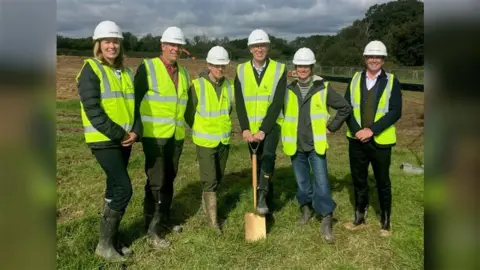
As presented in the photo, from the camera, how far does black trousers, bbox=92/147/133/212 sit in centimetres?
416

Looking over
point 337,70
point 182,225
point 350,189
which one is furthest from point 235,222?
point 337,70

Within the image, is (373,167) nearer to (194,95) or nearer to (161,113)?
(194,95)

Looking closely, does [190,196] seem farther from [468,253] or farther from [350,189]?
[468,253]

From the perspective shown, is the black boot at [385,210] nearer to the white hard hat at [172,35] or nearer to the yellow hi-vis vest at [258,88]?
the yellow hi-vis vest at [258,88]

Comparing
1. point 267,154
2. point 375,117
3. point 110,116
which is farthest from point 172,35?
point 375,117

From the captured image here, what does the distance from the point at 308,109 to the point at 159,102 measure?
1.78 m

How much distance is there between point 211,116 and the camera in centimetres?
519

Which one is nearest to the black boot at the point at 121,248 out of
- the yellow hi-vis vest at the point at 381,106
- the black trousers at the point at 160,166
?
the black trousers at the point at 160,166

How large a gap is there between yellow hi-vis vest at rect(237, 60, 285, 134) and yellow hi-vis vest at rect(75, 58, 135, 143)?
155 cm

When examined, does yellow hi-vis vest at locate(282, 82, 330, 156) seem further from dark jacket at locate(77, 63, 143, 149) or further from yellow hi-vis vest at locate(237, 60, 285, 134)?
dark jacket at locate(77, 63, 143, 149)

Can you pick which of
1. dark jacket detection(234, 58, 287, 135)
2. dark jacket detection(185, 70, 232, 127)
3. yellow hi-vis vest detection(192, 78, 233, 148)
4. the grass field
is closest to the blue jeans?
the grass field

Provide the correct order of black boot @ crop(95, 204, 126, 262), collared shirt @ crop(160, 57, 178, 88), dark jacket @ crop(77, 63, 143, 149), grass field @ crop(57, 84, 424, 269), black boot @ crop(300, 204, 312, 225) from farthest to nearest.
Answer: black boot @ crop(300, 204, 312, 225)
collared shirt @ crop(160, 57, 178, 88)
grass field @ crop(57, 84, 424, 269)
black boot @ crop(95, 204, 126, 262)
dark jacket @ crop(77, 63, 143, 149)

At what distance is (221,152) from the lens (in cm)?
537

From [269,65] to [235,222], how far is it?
2.16 meters
